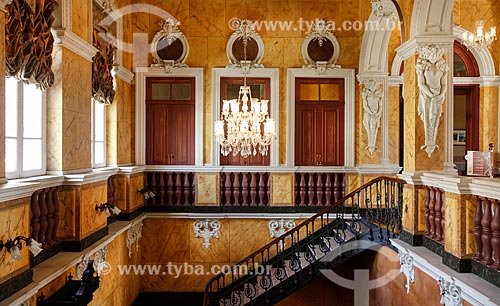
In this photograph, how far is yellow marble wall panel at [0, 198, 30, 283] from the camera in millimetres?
3729

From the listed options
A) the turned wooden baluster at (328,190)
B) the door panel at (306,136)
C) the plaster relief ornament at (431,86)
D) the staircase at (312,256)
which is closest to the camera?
the plaster relief ornament at (431,86)

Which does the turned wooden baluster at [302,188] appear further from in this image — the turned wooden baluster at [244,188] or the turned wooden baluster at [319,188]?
the turned wooden baluster at [244,188]

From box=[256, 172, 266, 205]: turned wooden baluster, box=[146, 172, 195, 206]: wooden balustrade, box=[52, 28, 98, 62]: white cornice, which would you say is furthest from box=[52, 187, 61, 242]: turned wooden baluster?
box=[256, 172, 266, 205]: turned wooden baluster

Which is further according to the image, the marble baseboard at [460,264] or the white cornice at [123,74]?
the white cornice at [123,74]

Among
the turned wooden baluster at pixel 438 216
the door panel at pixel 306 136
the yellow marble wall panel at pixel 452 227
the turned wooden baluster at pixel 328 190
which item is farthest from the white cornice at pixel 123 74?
the yellow marble wall panel at pixel 452 227

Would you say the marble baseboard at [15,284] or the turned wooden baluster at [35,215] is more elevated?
the turned wooden baluster at [35,215]

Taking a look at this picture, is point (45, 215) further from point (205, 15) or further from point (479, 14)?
point (479, 14)

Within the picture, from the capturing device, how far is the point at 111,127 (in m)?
8.21

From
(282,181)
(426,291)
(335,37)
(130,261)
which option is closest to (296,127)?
(282,181)

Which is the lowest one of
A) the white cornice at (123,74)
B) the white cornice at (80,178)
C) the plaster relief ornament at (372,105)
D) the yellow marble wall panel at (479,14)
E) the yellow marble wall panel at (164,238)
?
the yellow marble wall panel at (164,238)

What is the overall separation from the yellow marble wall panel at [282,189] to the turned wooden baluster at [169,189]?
Answer: 7.04 ft

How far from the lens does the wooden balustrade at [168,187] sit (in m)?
9.48

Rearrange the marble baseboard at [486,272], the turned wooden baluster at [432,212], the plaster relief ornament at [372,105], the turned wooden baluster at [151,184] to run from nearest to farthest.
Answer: the marble baseboard at [486,272]
the turned wooden baluster at [432,212]
the plaster relief ornament at [372,105]
the turned wooden baluster at [151,184]

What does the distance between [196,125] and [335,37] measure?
3.56 metres
